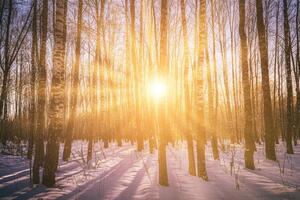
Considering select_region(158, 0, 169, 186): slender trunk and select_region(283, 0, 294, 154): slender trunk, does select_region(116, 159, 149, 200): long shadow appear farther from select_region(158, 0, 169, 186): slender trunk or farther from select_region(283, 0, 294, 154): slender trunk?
select_region(283, 0, 294, 154): slender trunk

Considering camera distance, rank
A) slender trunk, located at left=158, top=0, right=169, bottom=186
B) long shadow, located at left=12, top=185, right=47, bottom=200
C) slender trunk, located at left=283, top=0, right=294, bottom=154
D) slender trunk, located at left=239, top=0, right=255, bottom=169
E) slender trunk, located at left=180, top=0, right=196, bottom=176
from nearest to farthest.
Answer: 1. long shadow, located at left=12, top=185, right=47, bottom=200
2. slender trunk, located at left=158, top=0, right=169, bottom=186
3. slender trunk, located at left=180, top=0, right=196, bottom=176
4. slender trunk, located at left=239, top=0, right=255, bottom=169
5. slender trunk, located at left=283, top=0, right=294, bottom=154

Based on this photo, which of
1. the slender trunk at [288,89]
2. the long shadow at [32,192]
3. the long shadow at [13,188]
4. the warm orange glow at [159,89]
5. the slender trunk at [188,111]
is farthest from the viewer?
the slender trunk at [288,89]

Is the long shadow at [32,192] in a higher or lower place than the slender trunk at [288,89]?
lower

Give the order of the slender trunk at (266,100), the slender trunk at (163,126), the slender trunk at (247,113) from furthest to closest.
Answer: the slender trunk at (266,100), the slender trunk at (247,113), the slender trunk at (163,126)

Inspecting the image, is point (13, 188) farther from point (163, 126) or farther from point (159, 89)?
point (159, 89)

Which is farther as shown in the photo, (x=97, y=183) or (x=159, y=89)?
(x=159, y=89)

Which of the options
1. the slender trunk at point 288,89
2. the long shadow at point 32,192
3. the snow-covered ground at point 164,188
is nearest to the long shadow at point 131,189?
the snow-covered ground at point 164,188

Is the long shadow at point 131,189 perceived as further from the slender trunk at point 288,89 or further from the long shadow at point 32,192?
the slender trunk at point 288,89

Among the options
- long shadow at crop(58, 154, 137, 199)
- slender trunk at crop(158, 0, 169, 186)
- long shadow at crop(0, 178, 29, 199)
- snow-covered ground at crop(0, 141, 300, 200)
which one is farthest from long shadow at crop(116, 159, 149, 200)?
long shadow at crop(0, 178, 29, 199)

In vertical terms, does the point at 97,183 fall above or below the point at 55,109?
below

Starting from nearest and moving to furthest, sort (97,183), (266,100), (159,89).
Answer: (97,183) → (266,100) → (159,89)

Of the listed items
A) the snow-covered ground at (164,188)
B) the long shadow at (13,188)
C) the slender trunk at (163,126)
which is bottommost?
the snow-covered ground at (164,188)

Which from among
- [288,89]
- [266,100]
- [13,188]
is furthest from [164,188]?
[288,89]

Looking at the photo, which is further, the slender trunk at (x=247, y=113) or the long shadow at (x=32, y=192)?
the slender trunk at (x=247, y=113)
